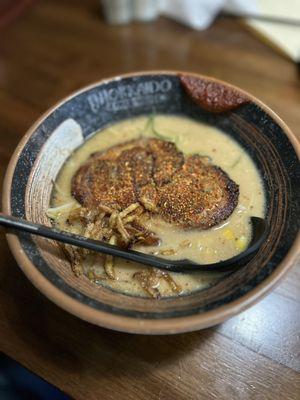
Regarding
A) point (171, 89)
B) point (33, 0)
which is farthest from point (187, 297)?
point (33, 0)

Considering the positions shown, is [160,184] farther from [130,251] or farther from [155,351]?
[155,351]

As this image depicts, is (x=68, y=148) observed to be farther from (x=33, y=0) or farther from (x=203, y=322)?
(x=33, y=0)

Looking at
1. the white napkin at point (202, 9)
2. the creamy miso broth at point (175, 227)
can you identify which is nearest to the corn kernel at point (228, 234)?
the creamy miso broth at point (175, 227)

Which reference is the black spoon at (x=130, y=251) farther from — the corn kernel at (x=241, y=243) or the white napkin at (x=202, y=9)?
the white napkin at (x=202, y=9)

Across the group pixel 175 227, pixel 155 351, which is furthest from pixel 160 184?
pixel 155 351

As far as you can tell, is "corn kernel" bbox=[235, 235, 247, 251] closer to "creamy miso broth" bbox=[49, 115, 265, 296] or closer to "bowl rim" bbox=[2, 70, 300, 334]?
"creamy miso broth" bbox=[49, 115, 265, 296]

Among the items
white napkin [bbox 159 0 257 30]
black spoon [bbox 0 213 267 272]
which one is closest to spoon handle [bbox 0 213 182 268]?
black spoon [bbox 0 213 267 272]
